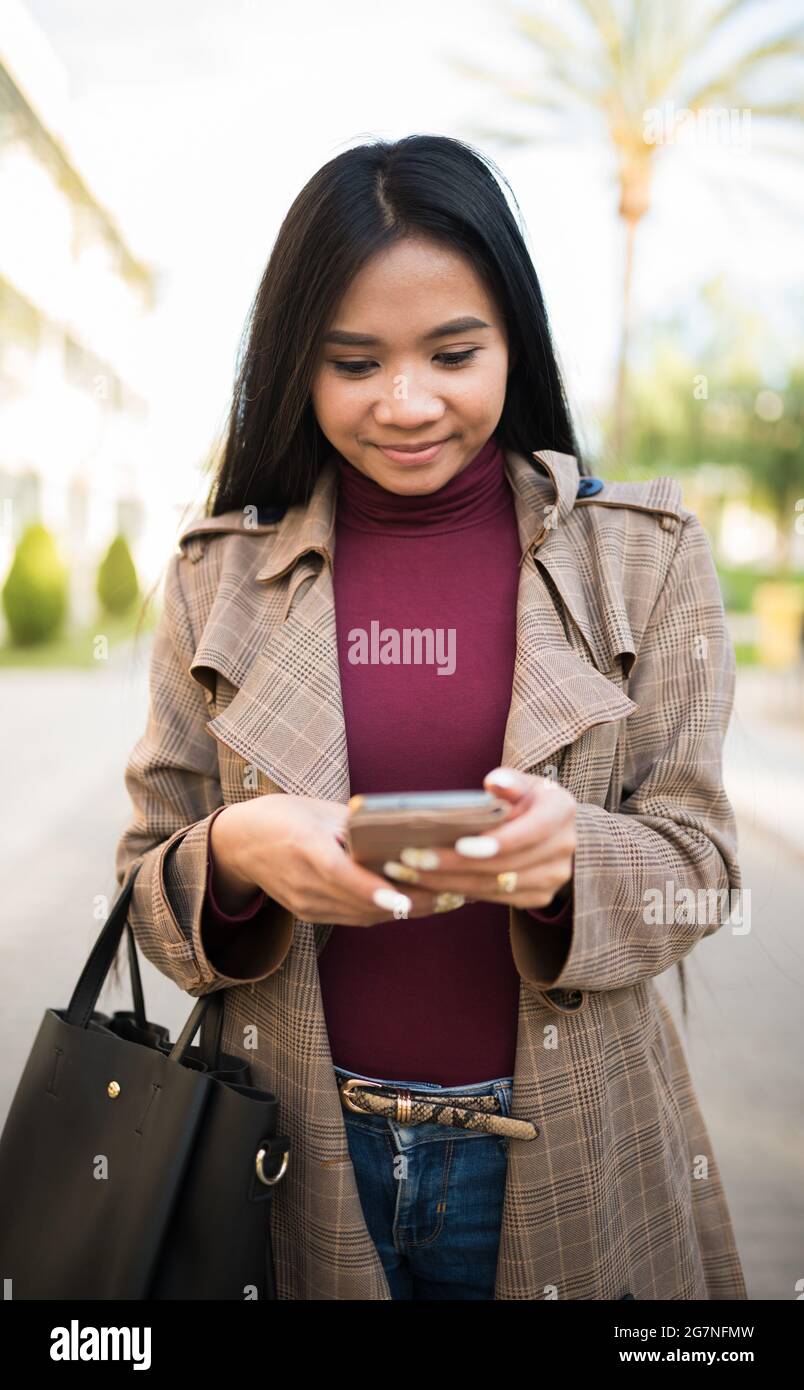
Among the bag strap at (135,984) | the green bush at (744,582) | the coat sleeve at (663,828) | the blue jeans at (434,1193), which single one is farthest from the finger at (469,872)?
the green bush at (744,582)

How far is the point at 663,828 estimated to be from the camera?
1574 millimetres

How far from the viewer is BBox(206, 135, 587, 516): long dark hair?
1.61m

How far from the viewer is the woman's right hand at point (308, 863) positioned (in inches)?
51.1

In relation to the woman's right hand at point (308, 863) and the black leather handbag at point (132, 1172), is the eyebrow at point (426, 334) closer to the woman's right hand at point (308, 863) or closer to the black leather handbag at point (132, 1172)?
the woman's right hand at point (308, 863)

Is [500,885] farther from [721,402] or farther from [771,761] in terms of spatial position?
[721,402]

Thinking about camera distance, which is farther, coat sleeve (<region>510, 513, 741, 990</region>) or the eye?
the eye

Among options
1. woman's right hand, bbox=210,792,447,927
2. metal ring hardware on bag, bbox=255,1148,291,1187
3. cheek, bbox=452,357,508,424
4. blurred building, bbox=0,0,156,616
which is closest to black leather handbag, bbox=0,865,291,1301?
metal ring hardware on bag, bbox=255,1148,291,1187

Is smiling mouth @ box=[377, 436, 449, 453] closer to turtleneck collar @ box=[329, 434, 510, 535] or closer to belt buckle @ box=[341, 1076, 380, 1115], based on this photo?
turtleneck collar @ box=[329, 434, 510, 535]

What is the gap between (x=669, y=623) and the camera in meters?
1.66

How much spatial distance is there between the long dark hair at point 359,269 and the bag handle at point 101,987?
0.70m

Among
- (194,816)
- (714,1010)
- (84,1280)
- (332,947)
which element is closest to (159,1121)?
(84,1280)

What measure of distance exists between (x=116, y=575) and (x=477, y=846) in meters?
21.4

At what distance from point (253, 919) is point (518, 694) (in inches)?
18.7

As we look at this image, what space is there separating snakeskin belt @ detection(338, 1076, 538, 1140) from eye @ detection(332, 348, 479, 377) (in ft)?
3.19
